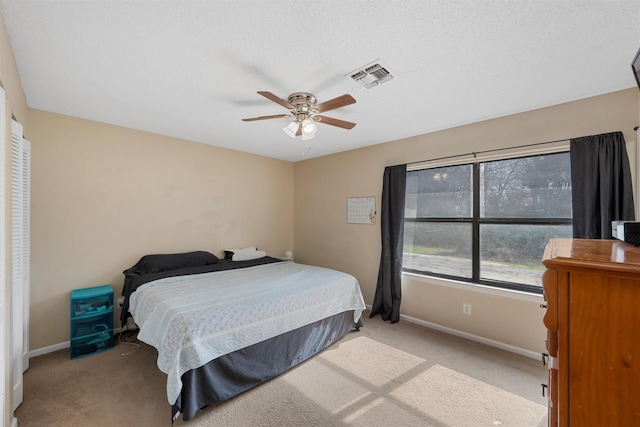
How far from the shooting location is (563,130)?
2.39 metres

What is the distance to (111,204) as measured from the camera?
2996 millimetres

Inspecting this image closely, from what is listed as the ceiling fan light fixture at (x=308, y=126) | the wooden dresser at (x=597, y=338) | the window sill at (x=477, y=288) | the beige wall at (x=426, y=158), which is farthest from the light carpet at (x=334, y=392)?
the ceiling fan light fixture at (x=308, y=126)

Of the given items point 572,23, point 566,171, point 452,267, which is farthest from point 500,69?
point 452,267

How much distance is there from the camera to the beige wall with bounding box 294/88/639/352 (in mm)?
2311

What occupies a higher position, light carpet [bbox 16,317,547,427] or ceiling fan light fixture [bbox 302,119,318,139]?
ceiling fan light fixture [bbox 302,119,318,139]

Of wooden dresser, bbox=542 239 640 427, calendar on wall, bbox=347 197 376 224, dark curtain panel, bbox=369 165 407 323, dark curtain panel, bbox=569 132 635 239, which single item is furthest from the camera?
calendar on wall, bbox=347 197 376 224

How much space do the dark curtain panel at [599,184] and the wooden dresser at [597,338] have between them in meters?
2.17

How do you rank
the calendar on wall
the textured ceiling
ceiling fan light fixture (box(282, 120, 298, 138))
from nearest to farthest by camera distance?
1. the textured ceiling
2. ceiling fan light fixture (box(282, 120, 298, 138))
3. the calendar on wall

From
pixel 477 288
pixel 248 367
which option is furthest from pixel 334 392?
pixel 477 288

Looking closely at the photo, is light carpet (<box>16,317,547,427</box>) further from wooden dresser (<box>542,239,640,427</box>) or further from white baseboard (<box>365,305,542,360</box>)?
wooden dresser (<box>542,239,640,427</box>)

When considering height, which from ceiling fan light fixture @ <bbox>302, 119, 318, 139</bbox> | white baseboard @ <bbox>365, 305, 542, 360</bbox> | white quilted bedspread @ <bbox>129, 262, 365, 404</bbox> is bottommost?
white baseboard @ <bbox>365, 305, 542, 360</bbox>

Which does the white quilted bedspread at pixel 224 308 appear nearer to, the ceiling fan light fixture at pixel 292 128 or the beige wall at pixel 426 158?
the beige wall at pixel 426 158

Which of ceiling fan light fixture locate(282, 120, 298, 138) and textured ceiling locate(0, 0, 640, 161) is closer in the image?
textured ceiling locate(0, 0, 640, 161)

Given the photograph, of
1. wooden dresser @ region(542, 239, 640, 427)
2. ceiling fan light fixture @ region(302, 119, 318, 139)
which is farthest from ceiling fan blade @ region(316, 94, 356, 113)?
wooden dresser @ region(542, 239, 640, 427)
